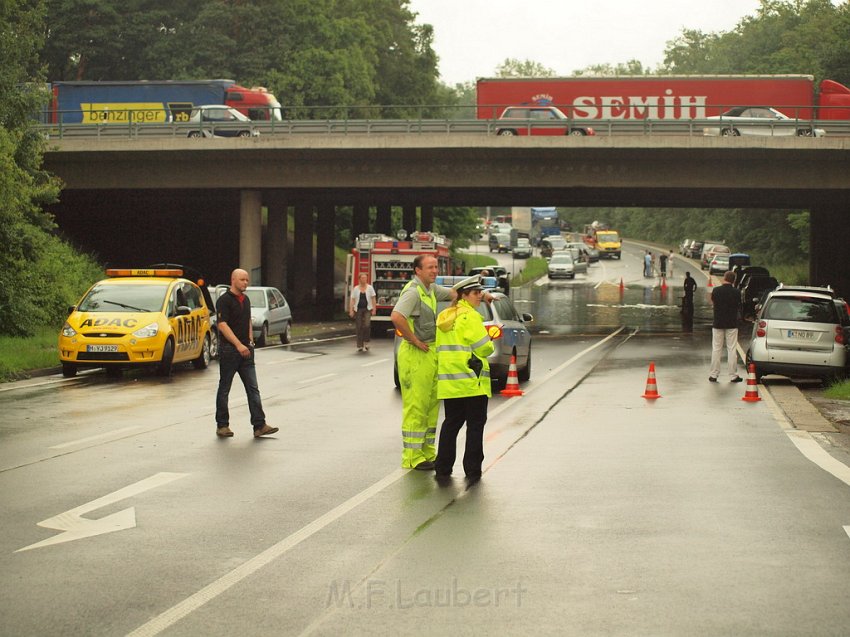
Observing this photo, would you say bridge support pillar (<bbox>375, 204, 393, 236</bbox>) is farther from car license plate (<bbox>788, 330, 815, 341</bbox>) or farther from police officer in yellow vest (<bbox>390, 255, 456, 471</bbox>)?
police officer in yellow vest (<bbox>390, 255, 456, 471</bbox>)

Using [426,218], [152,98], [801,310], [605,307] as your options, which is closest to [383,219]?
[426,218]

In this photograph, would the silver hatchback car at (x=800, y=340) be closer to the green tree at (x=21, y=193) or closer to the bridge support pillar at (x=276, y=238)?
the green tree at (x=21, y=193)

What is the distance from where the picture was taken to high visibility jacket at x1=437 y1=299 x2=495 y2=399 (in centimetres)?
1120

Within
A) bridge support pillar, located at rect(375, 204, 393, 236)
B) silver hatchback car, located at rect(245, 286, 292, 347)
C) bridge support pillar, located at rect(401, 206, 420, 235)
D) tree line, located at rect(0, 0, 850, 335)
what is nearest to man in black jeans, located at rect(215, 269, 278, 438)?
tree line, located at rect(0, 0, 850, 335)

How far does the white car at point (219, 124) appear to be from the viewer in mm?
46375

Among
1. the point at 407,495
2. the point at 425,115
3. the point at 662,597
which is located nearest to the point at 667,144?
the point at 407,495

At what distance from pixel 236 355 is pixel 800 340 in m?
11.2

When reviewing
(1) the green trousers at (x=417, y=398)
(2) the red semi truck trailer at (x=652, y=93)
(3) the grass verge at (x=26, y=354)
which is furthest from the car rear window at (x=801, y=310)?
(2) the red semi truck trailer at (x=652, y=93)

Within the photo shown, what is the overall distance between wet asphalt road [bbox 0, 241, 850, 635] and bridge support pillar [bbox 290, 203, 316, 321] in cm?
3948

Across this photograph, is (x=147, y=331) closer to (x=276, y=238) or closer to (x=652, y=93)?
(x=652, y=93)

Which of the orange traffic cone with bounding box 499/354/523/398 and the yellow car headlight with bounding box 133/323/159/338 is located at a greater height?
the yellow car headlight with bounding box 133/323/159/338

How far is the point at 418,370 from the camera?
11.7 metres

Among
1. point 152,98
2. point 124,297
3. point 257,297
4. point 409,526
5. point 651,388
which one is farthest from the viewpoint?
point 152,98

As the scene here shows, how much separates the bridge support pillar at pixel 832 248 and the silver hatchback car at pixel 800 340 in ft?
126
